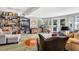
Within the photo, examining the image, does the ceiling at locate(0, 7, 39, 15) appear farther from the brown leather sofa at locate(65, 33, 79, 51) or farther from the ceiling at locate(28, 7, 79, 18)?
the brown leather sofa at locate(65, 33, 79, 51)

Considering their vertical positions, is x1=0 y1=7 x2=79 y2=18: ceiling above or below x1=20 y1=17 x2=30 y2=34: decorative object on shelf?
above

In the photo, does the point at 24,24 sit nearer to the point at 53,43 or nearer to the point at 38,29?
the point at 38,29

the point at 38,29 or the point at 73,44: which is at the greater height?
the point at 38,29

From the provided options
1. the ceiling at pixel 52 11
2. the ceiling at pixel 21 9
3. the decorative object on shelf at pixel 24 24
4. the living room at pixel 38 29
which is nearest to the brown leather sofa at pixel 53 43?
the living room at pixel 38 29

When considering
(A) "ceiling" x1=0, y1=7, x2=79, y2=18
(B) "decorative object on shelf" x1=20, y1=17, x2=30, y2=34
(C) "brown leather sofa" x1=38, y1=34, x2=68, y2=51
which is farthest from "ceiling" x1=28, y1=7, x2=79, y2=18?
(C) "brown leather sofa" x1=38, y1=34, x2=68, y2=51

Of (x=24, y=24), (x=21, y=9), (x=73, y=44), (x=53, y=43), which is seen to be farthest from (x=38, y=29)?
(x=73, y=44)

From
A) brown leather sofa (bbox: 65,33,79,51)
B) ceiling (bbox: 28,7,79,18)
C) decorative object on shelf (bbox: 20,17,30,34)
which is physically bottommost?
brown leather sofa (bbox: 65,33,79,51)

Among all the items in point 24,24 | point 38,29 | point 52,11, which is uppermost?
point 52,11

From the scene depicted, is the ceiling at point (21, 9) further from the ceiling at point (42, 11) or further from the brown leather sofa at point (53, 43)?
the brown leather sofa at point (53, 43)

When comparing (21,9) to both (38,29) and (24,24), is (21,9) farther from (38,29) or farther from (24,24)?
(38,29)

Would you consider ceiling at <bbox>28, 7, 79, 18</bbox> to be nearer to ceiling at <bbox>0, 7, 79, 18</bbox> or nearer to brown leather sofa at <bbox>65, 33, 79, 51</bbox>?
ceiling at <bbox>0, 7, 79, 18</bbox>

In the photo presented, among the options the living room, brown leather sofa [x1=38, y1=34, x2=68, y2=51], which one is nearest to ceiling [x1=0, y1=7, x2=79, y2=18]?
the living room
